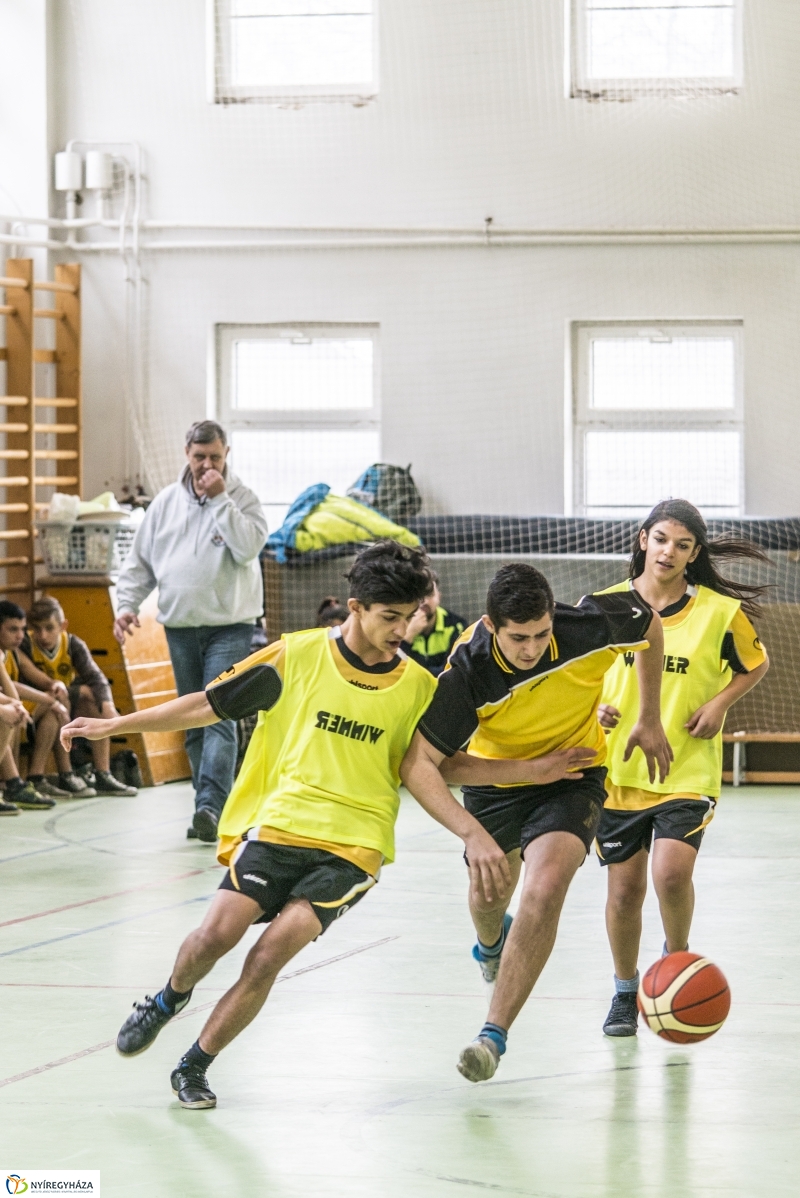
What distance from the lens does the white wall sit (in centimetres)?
1035

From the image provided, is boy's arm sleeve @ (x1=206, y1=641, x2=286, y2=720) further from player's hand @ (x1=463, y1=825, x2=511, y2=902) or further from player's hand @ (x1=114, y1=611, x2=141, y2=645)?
player's hand @ (x1=114, y1=611, x2=141, y2=645)

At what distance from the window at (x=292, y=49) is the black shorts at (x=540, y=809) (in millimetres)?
7688

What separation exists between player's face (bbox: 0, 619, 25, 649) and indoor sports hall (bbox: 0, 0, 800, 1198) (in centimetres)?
2

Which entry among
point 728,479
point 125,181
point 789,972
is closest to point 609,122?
point 728,479

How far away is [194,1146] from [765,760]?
6718 millimetres

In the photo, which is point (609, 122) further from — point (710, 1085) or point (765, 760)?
point (710, 1085)

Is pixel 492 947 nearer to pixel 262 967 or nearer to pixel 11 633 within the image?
pixel 262 967

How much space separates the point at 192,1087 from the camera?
3.50 meters

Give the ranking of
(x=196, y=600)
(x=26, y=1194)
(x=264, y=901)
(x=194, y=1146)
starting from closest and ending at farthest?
1. (x=26, y=1194)
2. (x=194, y=1146)
3. (x=264, y=901)
4. (x=196, y=600)

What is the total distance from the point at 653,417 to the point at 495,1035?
752cm

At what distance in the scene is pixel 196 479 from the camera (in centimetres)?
686

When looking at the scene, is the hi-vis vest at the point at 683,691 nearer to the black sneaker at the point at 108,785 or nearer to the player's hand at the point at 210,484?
the player's hand at the point at 210,484

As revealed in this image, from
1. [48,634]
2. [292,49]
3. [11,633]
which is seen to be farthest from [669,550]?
[292,49]

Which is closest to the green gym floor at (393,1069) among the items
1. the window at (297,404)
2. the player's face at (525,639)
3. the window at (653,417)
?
the player's face at (525,639)
